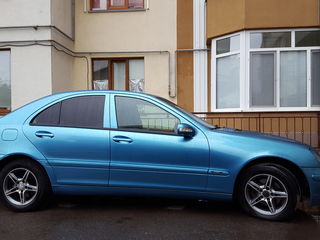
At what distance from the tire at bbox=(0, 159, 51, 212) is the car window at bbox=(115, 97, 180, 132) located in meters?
1.26

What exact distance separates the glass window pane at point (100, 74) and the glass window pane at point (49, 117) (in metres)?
6.44

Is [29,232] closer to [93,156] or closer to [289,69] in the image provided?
[93,156]

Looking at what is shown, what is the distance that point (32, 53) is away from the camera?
950cm

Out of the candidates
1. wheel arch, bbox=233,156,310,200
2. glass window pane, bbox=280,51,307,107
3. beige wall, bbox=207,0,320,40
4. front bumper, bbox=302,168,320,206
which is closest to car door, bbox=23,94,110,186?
wheel arch, bbox=233,156,310,200

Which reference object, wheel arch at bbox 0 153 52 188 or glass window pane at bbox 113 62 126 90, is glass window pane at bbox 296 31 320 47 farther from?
wheel arch at bbox 0 153 52 188

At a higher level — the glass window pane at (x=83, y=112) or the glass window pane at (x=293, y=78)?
the glass window pane at (x=293, y=78)

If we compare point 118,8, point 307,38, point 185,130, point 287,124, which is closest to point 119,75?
point 118,8

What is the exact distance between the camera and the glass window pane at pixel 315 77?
28.3 ft

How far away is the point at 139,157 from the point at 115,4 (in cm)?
778

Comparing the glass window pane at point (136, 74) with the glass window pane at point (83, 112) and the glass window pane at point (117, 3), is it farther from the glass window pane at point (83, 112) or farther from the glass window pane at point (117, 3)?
the glass window pane at point (83, 112)

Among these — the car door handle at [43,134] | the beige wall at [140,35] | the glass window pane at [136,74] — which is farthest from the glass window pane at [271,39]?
the car door handle at [43,134]

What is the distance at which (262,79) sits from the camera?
8.75 meters

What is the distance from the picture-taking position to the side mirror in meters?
4.27

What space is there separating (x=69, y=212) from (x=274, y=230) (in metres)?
2.57
